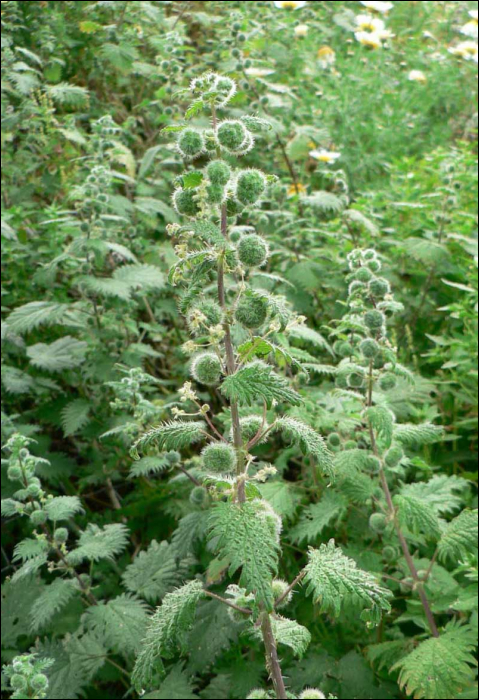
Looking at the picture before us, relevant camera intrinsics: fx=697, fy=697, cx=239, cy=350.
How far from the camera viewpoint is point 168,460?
8.48 feet

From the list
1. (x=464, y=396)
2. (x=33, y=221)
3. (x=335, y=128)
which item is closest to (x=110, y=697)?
(x=464, y=396)

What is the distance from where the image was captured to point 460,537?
2195mm

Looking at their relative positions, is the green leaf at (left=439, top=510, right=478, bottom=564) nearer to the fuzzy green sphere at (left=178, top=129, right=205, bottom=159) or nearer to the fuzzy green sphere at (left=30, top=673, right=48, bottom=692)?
the fuzzy green sphere at (left=30, top=673, right=48, bottom=692)

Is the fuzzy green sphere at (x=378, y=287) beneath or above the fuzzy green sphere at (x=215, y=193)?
beneath

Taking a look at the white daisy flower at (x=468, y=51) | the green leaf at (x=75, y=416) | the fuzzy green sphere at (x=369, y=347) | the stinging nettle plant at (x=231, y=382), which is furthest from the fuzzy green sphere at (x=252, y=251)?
the white daisy flower at (x=468, y=51)

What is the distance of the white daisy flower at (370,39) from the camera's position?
591 cm

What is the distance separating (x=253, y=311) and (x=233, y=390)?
190 millimetres

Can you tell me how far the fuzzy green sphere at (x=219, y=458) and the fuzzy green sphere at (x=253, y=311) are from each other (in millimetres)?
256

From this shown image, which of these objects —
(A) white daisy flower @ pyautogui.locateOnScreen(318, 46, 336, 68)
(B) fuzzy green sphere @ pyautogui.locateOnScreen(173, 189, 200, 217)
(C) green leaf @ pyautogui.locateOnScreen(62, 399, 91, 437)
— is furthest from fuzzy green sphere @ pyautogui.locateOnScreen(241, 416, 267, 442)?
(A) white daisy flower @ pyautogui.locateOnScreen(318, 46, 336, 68)

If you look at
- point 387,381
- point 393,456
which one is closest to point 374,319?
point 387,381

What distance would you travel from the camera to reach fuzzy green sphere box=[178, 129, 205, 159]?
1.38 metres

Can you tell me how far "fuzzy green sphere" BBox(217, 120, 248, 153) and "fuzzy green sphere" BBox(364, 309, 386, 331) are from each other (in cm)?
94

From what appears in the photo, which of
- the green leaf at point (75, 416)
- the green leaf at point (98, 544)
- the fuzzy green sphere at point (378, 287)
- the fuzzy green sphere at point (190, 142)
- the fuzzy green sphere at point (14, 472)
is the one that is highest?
the fuzzy green sphere at point (190, 142)

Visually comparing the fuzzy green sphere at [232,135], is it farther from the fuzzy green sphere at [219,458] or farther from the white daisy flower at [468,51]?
the white daisy flower at [468,51]
